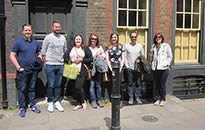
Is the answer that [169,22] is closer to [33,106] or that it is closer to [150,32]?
[150,32]

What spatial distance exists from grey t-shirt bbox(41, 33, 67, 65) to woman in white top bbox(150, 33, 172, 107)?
2481mm

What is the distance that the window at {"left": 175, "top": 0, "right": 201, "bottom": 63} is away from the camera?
22.8 feet

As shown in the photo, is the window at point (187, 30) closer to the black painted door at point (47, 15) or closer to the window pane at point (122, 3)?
the window pane at point (122, 3)

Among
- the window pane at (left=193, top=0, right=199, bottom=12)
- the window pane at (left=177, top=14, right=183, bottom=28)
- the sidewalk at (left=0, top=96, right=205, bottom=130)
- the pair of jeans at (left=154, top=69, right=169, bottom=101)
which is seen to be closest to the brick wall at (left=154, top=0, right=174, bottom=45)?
the window pane at (left=177, top=14, right=183, bottom=28)

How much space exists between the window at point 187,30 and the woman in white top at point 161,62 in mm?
1601

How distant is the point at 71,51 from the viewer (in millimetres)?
5184

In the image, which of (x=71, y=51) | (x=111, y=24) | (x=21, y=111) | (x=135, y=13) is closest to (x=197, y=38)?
(x=135, y=13)

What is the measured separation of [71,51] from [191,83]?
4.45 metres

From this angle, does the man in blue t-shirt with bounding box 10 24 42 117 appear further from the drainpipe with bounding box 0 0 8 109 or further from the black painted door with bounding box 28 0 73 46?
the black painted door with bounding box 28 0 73 46

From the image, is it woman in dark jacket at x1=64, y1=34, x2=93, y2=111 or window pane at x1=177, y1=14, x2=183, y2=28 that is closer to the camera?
woman in dark jacket at x1=64, y1=34, x2=93, y2=111

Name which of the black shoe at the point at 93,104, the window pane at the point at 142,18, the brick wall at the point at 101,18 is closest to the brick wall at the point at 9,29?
the brick wall at the point at 101,18

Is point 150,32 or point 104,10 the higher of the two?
point 104,10

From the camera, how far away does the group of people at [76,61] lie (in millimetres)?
4836

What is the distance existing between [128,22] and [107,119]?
10.1ft
